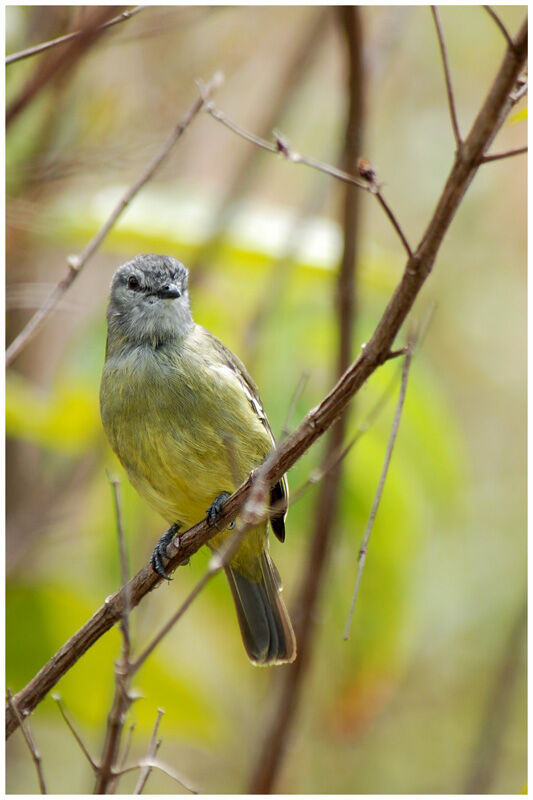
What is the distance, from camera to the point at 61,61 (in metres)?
2.74

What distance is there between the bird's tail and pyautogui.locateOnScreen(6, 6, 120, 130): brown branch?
1.76 m

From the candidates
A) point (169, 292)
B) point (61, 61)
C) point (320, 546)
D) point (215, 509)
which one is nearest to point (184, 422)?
point (215, 509)

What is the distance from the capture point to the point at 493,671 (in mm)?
4895

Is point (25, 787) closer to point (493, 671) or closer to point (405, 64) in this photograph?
point (493, 671)

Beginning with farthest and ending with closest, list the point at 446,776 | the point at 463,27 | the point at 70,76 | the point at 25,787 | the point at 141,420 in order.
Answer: the point at 463,27 → the point at 446,776 → the point at 25,787 → the point at 70,76 → the point at 141,420

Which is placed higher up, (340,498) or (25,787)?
(340,498)

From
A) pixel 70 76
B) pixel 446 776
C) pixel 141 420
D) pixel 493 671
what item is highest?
pixel 70 76

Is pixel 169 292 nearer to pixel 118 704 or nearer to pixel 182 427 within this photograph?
pixel 182 427

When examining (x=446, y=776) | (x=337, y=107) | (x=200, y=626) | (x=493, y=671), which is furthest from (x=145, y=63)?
(x=446, y=776)

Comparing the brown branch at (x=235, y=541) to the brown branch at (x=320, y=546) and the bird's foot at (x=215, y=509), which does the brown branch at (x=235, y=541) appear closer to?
the bird's foot at (x=215, y=509)

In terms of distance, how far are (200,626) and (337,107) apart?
317cm

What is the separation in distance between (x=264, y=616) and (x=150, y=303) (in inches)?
47.7

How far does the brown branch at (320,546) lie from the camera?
3.35 m

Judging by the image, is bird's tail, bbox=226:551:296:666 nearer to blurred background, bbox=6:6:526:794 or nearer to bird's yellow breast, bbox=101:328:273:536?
blurred background, bbox=6:6:526:794
